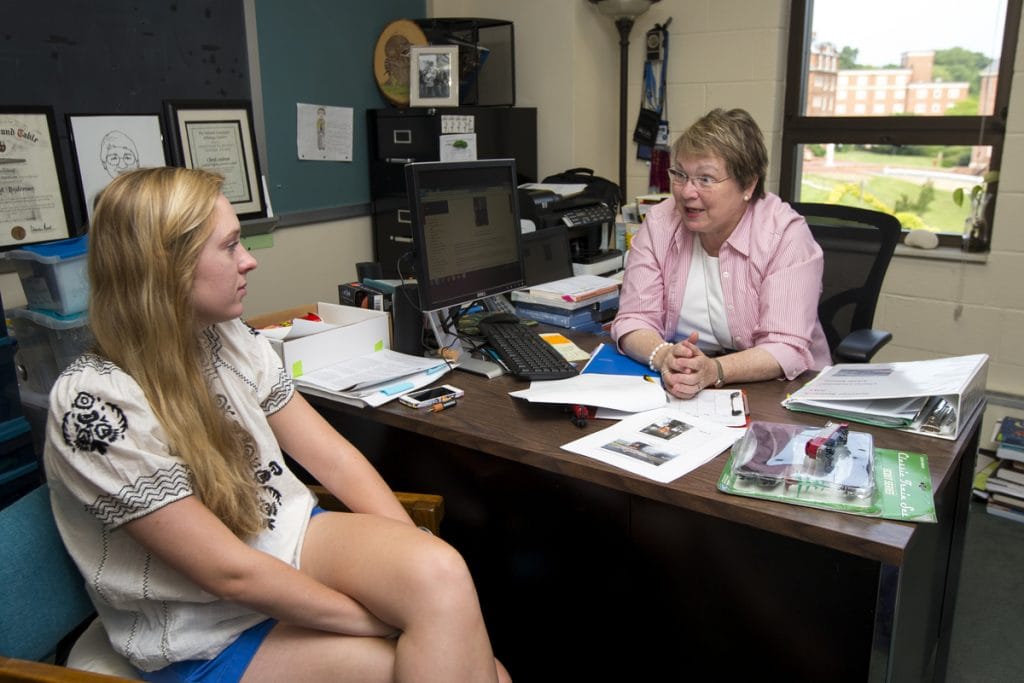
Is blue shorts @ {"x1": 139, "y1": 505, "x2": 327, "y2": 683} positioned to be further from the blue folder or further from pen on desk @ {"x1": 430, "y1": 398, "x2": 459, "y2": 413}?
the blue folder

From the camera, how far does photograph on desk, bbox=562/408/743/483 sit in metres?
1.40

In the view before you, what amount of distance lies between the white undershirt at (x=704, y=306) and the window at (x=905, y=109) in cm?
165

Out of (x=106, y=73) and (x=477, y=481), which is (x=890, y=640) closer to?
(x=477, y=481)

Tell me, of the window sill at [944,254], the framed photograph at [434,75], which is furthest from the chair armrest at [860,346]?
the framed photograph at [434,75]

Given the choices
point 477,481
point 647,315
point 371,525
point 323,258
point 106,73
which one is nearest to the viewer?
point 371,525

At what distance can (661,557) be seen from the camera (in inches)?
60.7

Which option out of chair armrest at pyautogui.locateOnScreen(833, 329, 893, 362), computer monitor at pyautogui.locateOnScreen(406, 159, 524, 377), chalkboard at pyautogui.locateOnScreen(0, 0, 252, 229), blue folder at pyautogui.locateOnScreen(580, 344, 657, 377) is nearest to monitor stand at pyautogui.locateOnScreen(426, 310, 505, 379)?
computer monitor at pyautogui.locateOnScreen(406, 159, 524, 377)

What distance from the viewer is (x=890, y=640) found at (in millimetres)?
1245

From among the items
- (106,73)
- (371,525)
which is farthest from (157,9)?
(371,525)

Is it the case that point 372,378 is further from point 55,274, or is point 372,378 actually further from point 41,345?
point 41,345

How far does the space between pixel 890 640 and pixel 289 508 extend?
3.29 feet

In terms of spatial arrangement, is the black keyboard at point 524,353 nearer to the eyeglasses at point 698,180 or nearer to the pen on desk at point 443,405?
the pen on desk at point 443,405

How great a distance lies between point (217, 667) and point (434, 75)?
2673 mm

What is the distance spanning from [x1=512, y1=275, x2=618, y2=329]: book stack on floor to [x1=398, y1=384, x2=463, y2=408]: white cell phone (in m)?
0.56
